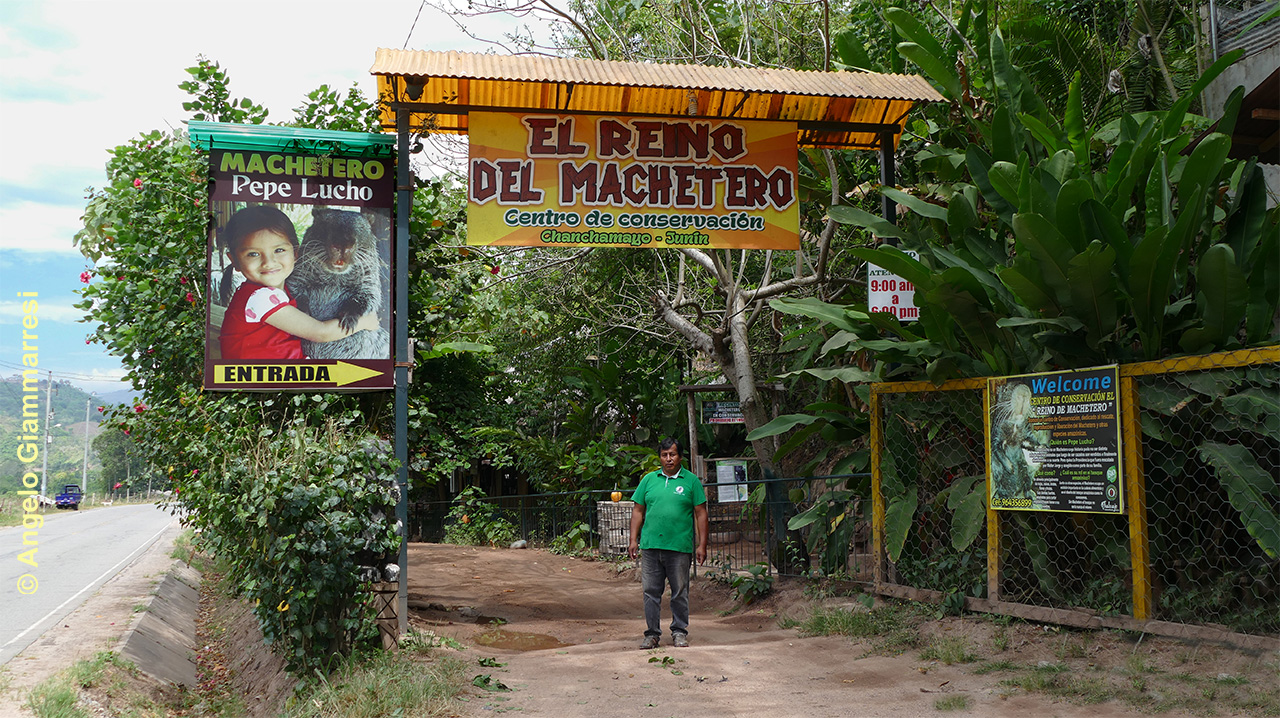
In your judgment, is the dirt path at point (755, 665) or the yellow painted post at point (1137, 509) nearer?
the dirt path at point (755, 665)

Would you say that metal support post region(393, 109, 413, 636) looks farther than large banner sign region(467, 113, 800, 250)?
No

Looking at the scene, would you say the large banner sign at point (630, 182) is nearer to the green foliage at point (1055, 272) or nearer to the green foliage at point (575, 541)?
the green foliage at point (1055, 272)

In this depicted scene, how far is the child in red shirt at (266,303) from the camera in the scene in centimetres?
702

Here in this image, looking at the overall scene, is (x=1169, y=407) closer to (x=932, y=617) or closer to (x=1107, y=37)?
(x=932, y=617)

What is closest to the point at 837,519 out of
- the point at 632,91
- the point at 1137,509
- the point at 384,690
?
the point at 1137,509

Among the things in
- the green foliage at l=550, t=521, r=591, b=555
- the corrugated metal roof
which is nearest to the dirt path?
the corrugated metal roof

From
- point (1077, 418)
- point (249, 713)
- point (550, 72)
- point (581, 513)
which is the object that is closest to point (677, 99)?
point (550, 72)

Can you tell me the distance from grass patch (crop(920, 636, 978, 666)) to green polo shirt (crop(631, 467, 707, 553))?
191cm

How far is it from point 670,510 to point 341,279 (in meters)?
3.19

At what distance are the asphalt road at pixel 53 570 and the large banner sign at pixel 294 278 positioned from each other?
9.84ft

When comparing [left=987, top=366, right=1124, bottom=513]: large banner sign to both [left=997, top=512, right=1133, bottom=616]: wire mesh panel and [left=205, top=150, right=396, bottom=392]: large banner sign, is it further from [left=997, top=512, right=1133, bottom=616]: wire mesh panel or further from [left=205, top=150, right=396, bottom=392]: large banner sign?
[left=205, top=150, right=396, bottom=392]: large banner sign

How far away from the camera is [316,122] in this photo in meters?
8.48

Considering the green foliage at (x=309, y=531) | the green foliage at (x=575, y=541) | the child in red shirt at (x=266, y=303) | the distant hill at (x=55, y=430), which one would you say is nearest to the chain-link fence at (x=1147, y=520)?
the green foliage at (x=309, y=531)

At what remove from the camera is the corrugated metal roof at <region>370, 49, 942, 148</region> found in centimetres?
702
